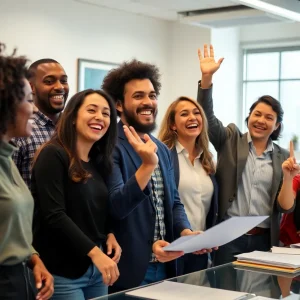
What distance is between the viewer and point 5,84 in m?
1.79

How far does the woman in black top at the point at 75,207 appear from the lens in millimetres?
2188

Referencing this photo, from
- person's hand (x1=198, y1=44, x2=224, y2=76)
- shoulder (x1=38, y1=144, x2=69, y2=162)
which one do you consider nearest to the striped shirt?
person's hand (x1=198, y1=44, x2=224, y2=76)

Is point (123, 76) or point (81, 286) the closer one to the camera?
point (81, 286)

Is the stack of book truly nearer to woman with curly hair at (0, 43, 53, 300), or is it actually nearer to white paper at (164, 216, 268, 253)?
white paper at (164, 216, 268, 253)

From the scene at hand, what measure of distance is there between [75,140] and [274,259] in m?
0.94

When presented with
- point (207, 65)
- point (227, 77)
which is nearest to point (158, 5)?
point (227, 77)

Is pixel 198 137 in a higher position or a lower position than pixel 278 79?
lower


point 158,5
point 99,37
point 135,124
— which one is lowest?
point 135,124

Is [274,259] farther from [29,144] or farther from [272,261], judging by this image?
[29,144]

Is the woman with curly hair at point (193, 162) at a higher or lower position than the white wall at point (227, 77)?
lower

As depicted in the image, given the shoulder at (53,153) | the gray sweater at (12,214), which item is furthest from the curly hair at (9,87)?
the shoulder at (53,153)

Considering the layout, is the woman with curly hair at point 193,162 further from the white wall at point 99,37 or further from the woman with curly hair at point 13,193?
the white wall at point 99,37

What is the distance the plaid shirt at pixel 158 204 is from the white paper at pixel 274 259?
357 mm

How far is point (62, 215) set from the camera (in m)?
2.18
